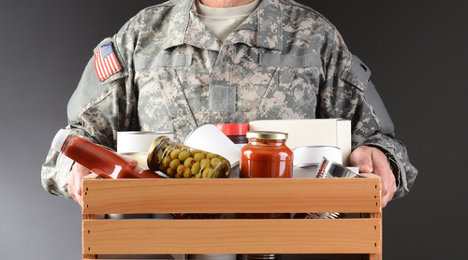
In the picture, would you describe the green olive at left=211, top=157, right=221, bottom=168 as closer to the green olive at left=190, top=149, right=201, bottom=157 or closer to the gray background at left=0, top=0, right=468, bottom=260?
the green olive at left=190, top=149, right=201, bottom=157

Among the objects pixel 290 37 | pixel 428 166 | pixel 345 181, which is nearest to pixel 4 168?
pixel 290 37

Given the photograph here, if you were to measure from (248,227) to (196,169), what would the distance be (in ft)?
0.37

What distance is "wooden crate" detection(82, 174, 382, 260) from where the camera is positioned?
0.53m

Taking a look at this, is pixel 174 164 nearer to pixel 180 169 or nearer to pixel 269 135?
pixel 180 169

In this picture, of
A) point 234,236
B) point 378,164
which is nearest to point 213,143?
point 234,236

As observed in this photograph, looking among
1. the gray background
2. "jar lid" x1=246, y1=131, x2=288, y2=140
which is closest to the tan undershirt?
"jar lid" x1=246, y1=131, x2=288, y2=140

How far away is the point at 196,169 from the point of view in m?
0.57

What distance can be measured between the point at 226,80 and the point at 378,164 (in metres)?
0.51

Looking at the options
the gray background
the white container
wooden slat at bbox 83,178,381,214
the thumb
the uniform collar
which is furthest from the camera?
the gray background

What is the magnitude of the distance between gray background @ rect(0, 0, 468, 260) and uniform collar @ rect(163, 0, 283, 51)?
78cm

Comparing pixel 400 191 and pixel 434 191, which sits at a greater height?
pixel 400 191

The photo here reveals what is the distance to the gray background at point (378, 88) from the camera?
1768 millimetres

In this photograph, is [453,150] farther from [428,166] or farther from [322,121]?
[322,121]

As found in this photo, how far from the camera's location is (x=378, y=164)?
828 millimetres
